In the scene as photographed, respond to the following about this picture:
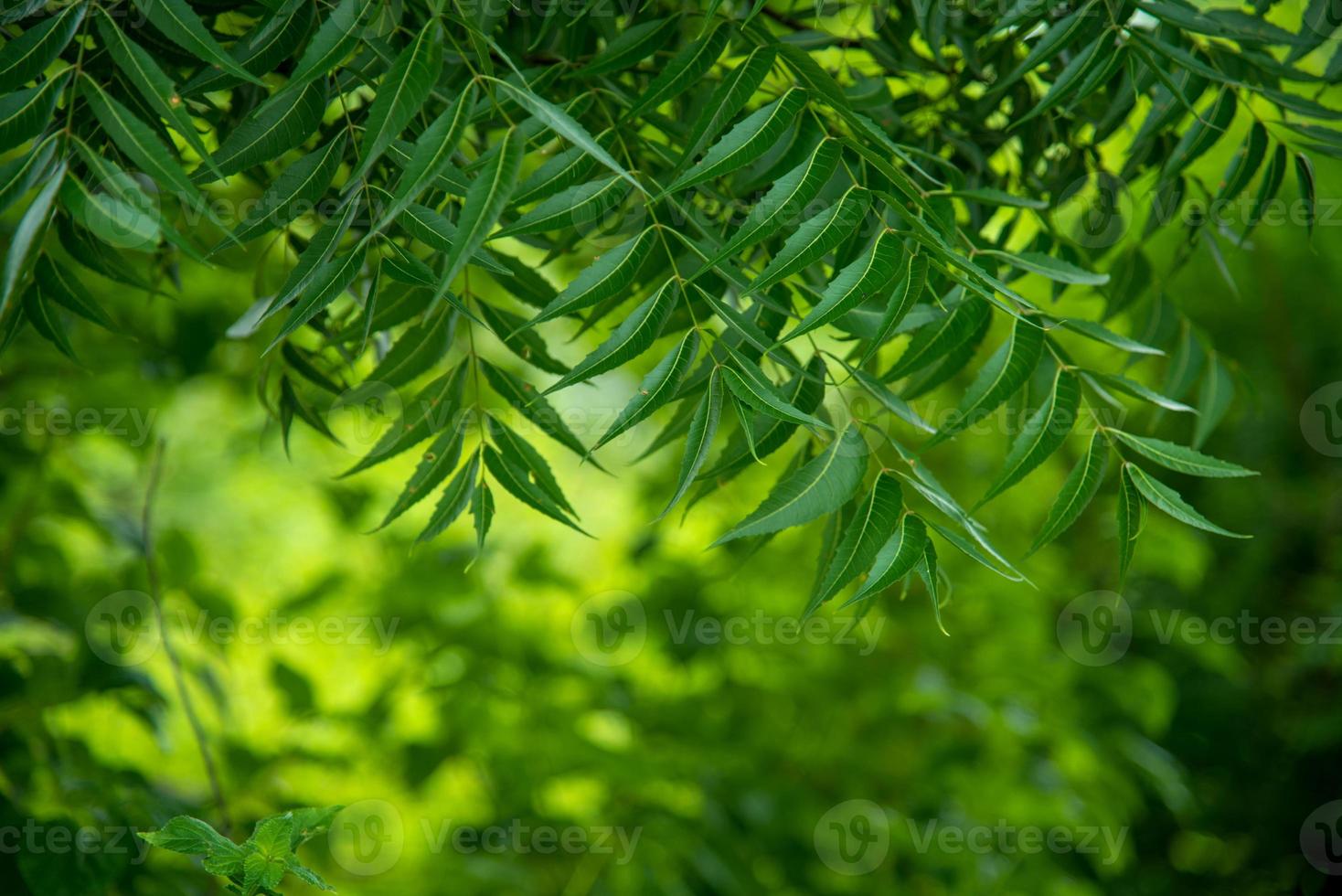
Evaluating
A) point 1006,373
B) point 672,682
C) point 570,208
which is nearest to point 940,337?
point 1006,373

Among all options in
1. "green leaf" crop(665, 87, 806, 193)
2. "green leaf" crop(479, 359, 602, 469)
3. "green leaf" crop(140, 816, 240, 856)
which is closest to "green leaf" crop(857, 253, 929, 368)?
"green leaf" crop(665, 87, 806, 193)

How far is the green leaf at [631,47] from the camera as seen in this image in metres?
0.74

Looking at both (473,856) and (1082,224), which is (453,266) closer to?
(1082,224)

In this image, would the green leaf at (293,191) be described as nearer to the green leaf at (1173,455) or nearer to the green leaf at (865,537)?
the green leaf at (865,537)

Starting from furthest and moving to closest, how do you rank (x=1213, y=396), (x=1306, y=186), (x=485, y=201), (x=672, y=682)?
(x=672, y=682) → (x=1213, y=396) → (x=1306, y=186) → (x=485, y=201)

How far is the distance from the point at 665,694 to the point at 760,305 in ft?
4.44

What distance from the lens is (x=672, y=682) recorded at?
201cm

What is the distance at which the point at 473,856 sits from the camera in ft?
5.62

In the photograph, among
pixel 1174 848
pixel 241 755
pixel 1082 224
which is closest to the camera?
pixel 1082 224

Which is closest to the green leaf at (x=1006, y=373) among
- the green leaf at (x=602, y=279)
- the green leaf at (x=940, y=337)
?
the green leaf at (x=940, y=337)

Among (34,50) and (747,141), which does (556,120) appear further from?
(34,50)

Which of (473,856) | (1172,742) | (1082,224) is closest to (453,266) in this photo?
(1082,224)

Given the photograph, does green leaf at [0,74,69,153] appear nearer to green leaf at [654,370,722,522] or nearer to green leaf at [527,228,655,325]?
green leaf at [527,228,655,325]

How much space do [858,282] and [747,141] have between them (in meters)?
0.11
